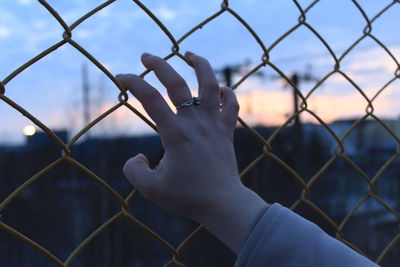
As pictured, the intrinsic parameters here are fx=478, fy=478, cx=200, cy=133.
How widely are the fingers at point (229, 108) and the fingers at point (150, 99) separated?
0.33 feet

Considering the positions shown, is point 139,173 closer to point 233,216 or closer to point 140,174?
point 140,174

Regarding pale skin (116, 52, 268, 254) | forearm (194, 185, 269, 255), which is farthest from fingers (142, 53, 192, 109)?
forearm (194, 185, 269, 255)

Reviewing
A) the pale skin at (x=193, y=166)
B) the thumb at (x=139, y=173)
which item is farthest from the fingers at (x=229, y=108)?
the thumb at (x=139, y=173)

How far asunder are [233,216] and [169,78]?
0.69 ft

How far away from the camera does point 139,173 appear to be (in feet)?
2.21

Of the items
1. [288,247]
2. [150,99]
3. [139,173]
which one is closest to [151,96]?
[150,99]

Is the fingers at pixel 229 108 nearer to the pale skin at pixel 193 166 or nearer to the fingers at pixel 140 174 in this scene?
the pale skin at pixel 193 166

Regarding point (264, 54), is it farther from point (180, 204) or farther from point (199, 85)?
point (180, 204)

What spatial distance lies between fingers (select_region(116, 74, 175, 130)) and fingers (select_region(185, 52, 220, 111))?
64mm

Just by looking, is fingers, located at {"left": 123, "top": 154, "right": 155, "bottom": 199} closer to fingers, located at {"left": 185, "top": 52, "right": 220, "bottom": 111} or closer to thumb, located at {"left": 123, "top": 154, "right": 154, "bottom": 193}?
thumb, located at {"left": 123, "top": 154, "right": 154, "bottom": 193}

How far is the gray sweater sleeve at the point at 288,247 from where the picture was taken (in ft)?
2.12

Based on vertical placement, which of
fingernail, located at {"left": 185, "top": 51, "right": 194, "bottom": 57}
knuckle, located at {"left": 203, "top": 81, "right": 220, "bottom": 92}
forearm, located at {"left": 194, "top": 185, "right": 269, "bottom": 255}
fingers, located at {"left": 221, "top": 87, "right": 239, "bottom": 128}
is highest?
fingernail, located at {"left": 185, "top": 51, "right": 194, "bottom": 57}

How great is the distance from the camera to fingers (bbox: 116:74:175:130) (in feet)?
2.12

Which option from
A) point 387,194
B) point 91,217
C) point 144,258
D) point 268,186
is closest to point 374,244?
point 387,194
